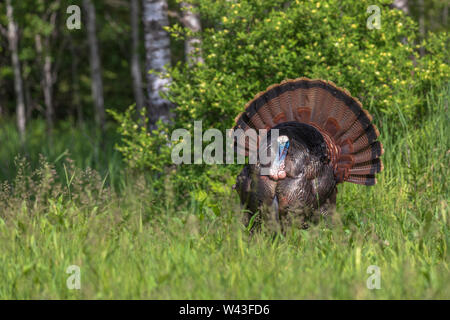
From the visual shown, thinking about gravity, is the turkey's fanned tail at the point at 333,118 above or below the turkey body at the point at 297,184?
above

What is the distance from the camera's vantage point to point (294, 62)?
656cm

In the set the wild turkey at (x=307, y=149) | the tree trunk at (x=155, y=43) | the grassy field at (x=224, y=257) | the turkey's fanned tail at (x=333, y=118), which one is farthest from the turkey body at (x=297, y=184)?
the tree trunk at (x=155, y=43)

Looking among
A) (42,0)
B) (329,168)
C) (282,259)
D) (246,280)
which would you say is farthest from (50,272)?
(42,0)

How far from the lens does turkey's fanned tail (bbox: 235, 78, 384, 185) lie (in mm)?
5066

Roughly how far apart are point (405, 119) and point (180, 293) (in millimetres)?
4120

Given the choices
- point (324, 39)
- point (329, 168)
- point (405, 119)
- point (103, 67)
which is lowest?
point (329, 168)

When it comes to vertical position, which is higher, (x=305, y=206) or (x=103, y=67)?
(x=103, y=67)

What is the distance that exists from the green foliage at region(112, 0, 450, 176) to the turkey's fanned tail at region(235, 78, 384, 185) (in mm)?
1185

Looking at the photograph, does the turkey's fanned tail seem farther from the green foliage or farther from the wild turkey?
the green foliage

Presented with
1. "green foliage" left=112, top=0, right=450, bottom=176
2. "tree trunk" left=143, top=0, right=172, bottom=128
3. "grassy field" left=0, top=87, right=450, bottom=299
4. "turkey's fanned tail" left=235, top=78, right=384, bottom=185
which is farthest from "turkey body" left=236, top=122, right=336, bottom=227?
"tree trunk" left=143, top=0, right=172, bottom=128

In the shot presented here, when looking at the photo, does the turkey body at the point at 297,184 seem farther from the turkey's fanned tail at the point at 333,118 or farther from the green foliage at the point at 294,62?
the green foliage at the point at 294,62

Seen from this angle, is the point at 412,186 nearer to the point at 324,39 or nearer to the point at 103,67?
the point at 324,39

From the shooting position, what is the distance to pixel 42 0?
60.2ft

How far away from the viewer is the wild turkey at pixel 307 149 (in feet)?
14.6
